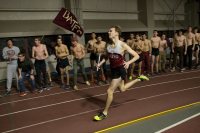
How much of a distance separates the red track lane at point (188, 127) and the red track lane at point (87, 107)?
1144mm

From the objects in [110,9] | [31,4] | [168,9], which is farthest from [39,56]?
[168,9]

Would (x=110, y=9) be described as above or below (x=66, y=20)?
above

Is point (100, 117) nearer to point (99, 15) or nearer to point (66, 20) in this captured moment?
point (66, 20)

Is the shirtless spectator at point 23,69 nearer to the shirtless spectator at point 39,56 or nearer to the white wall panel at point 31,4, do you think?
the shirtless spectator at point 39,56

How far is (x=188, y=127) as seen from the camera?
18.7 ft

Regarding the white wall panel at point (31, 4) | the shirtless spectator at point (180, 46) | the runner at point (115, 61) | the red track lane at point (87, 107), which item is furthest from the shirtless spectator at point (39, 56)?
the shirtless spectator at point (180, 46)

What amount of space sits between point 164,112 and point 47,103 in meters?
3.69

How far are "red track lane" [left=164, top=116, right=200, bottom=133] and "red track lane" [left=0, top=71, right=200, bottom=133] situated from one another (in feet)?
3.75

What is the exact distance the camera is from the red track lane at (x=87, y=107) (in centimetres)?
650

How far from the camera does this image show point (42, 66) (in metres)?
10.7

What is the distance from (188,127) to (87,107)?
3.05 m

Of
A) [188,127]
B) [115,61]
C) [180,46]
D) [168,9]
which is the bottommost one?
[188,127]

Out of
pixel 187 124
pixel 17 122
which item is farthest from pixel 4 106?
pixel 187 124

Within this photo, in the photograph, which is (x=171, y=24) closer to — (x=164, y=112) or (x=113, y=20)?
(x=113, y=20)
